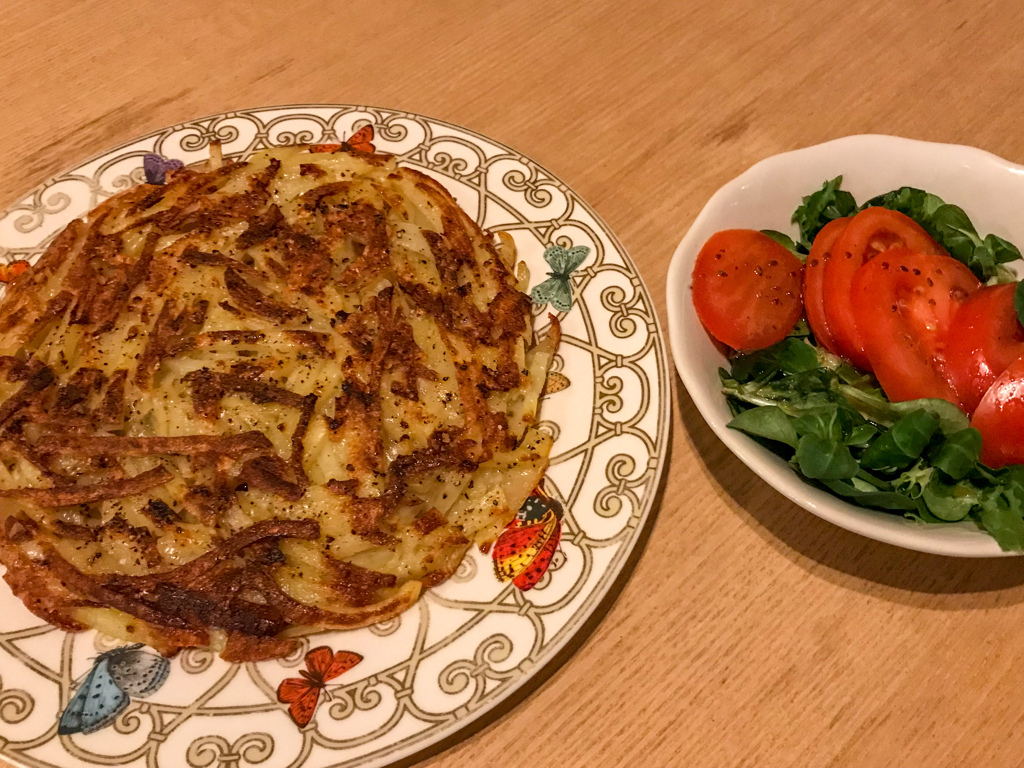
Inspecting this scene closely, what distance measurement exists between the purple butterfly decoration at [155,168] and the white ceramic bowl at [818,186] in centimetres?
169

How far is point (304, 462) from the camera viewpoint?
178cm

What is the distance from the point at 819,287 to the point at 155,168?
6.90ft

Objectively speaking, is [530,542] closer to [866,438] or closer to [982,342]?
[866,438]

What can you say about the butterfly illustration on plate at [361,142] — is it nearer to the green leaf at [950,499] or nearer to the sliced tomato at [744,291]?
the sliced tomato at [744,291]

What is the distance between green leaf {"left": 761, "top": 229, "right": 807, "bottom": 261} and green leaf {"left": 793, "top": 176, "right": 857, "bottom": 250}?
0.02 metres

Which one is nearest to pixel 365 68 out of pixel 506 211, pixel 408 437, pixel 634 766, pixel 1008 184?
pixel 506 211

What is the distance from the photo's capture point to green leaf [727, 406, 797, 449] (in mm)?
1648

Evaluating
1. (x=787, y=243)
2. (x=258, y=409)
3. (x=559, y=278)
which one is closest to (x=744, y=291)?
(x=787, y=243)

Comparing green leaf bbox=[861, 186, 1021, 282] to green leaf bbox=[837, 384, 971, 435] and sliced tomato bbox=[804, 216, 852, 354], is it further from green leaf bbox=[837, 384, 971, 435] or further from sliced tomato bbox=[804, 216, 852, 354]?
green leaf bbox=[837, 384, 971, 435]

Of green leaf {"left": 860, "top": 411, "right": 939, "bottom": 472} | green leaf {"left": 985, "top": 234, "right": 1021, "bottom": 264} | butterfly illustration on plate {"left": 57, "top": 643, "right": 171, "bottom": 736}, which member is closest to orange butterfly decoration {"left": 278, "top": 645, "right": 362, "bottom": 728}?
butterfly illustration on plate {"left": 57, "top": 643, "right": 171, "bottom": 736}

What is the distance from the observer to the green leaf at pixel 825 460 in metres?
1.58

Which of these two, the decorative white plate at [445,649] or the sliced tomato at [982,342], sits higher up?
the sliced tomato at [982,342]

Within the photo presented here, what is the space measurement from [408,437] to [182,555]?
602mm

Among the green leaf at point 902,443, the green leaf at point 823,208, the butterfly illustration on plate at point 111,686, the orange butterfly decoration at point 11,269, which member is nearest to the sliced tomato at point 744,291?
the green leaf at point 823,208
